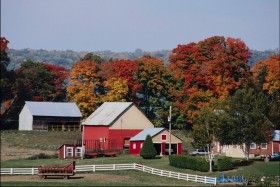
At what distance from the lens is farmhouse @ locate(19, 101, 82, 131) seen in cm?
10906

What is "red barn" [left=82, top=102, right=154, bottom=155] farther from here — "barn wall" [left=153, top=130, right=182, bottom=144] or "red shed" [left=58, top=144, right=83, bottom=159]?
"barn wall" [left=153, top=130, right=182, bottom=144]

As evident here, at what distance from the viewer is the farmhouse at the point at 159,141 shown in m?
91.4

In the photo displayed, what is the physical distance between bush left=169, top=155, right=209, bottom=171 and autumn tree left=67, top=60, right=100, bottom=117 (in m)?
42.0

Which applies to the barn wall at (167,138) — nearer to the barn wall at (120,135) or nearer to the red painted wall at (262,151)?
the barn wall at (120,135)

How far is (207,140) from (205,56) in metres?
40.9

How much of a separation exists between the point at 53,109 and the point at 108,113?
14796 millimetres

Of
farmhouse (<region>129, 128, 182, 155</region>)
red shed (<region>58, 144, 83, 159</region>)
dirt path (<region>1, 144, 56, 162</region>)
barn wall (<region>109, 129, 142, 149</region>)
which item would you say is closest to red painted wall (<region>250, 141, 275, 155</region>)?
farmhouse (<region>129, 128, 182, 155</region>)

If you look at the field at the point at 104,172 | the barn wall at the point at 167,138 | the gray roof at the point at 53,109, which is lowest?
the field at the point at 104,172

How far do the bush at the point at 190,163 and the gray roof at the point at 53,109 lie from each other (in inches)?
1465

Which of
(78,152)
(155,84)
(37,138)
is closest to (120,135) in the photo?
(78,152)

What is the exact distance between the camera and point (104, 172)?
234ft

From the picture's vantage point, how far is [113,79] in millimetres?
119000

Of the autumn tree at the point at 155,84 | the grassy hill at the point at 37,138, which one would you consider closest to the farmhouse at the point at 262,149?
the grassy hill at the point at 37,138

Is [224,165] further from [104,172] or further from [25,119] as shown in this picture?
[25,119]
